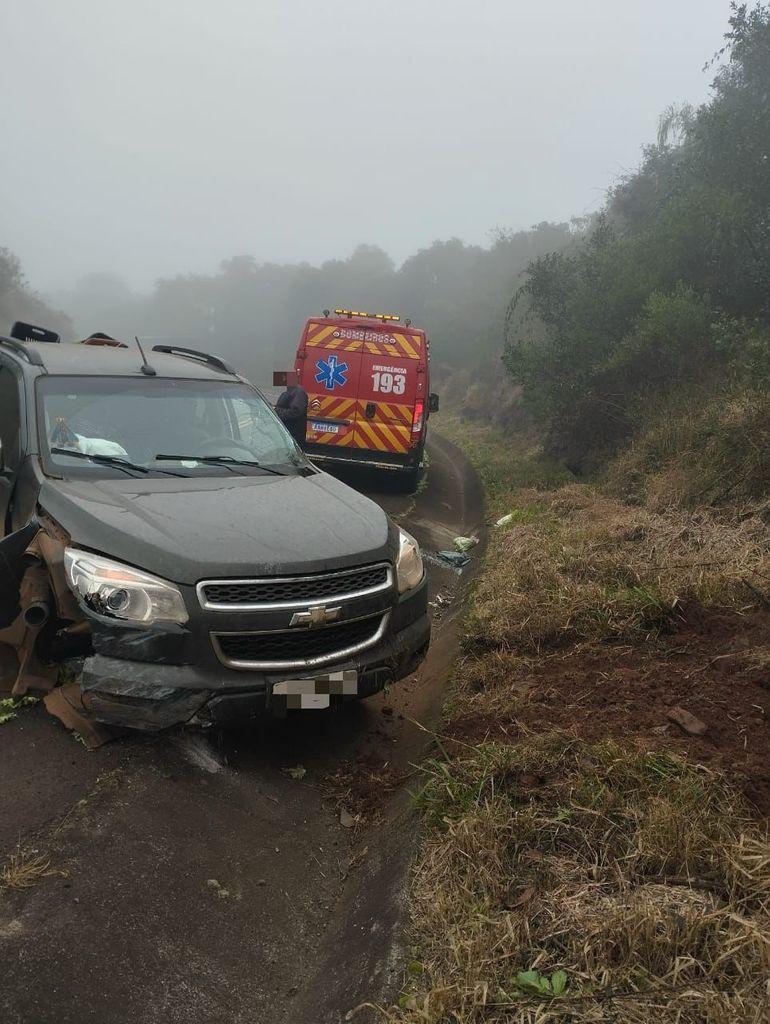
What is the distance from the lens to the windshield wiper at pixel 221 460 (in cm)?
405

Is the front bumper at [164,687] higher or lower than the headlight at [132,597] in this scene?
lower

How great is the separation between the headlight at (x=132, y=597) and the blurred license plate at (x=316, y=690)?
1.77ft

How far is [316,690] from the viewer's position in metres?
3.15

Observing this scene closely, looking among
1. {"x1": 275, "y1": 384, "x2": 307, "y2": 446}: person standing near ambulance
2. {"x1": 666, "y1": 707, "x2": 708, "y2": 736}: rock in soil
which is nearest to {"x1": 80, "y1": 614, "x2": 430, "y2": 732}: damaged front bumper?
{"x1": 666, "y1": 707, "x2": 708, "y2": 736}: rock in soil

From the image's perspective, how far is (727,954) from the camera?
1.84 metres

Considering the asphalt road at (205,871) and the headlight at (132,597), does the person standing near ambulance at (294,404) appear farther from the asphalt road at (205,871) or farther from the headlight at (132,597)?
the headlight at (132,597)

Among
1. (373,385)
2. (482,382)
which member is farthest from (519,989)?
(482,382)

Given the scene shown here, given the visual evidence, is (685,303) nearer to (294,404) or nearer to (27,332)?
(294,404)

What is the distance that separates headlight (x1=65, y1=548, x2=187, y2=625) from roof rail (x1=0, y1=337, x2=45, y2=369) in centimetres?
194

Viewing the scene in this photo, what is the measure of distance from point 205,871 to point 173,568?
1.18 meters

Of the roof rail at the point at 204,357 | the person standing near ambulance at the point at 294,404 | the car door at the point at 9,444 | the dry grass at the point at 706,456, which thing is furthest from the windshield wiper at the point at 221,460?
the dry grass at the point at 706,456

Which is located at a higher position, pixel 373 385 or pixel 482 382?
pixel 373 385

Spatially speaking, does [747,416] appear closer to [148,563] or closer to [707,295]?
[707,295]

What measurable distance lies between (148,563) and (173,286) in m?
105
